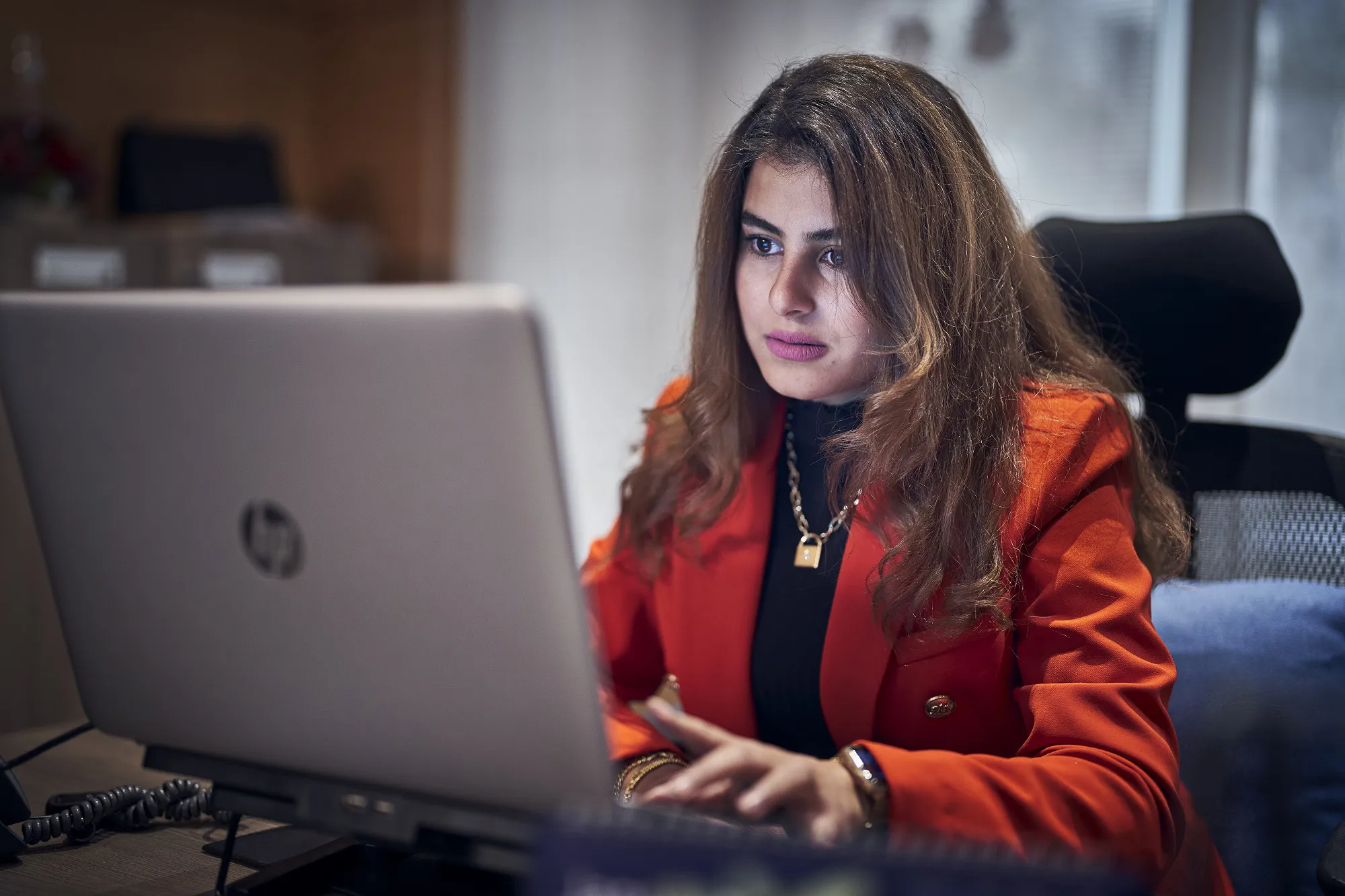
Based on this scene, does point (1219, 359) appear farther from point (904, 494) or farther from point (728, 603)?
point (728, 603)

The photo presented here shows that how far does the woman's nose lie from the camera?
108 centimetres

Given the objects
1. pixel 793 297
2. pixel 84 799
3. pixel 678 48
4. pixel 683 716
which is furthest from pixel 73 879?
pixel 678 48

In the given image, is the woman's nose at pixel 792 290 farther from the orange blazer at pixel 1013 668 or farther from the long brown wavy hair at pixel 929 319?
the orange blazer at pixel 1013 668

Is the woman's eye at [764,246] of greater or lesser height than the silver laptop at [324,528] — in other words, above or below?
above

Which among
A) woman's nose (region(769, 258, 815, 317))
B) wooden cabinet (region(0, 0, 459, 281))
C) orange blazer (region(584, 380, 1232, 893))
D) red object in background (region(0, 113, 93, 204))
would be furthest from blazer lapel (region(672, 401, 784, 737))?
wooden cabinet (region(0, 0, 459, 281))

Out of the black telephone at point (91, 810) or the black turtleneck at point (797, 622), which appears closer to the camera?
the black telephone at point (91, 810)

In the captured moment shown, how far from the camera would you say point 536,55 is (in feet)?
12.3

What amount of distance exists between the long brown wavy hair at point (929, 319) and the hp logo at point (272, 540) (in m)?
0.54

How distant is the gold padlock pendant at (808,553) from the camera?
1170 mm

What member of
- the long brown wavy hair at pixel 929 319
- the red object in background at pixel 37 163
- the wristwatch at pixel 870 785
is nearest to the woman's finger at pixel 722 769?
the wristwatch at pixel 870 785

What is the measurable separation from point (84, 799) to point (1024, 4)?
2.72m

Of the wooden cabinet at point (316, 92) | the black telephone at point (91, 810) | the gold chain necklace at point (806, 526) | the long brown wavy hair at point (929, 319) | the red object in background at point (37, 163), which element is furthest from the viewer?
the wooden cabinet at point (316, 92)

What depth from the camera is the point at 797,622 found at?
3.80 ft

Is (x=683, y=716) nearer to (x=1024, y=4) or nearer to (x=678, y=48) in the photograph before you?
(x=1024, y=4)
